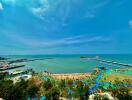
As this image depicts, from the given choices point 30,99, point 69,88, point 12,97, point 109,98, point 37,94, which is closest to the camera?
point 109,98

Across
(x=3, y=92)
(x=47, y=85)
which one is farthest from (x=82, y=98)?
(x=3, y=92)

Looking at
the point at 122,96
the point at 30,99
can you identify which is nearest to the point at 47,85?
the point at 30,99

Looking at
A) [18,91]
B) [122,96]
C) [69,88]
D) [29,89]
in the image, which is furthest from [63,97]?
[122,96]

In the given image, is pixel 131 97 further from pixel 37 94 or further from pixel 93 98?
pixel 37 94

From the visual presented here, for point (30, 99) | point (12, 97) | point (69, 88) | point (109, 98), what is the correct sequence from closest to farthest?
point (109, 98), point (12, 97), point (30, 99), point (69, 88)

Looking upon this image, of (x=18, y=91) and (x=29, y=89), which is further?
(x=29, y=89)

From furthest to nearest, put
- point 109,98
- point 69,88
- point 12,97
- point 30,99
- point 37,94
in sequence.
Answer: point 69,88, point 37,94, point 30,99, point 12,97, point 109,98

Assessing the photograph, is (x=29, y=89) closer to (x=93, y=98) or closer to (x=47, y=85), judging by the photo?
(x=47, y=85)

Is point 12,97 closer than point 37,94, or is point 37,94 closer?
point 12,97
